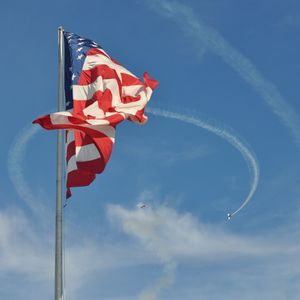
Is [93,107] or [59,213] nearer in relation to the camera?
[59,213]

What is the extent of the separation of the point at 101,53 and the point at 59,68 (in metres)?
4.93

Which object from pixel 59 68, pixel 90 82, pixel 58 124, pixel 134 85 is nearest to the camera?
pixel 58 124

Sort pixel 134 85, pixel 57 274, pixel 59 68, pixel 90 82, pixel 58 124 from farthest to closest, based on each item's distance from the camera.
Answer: pixel 134 85
pixel 90 82
pixel 59 68
pixel 58 124
pixel 57 274

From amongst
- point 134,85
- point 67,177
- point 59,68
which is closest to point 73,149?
point 67,177

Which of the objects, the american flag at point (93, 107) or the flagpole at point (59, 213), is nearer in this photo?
the flagpole at point (59, 213)

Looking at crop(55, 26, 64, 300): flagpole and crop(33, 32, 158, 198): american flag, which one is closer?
crop(55, 26, 64, 300): flagpole

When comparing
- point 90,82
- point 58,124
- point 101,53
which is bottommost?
point 58,124

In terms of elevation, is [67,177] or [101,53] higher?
[101,53]

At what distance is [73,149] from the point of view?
110ft

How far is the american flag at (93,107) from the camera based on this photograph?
32.8m

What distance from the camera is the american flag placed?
1292 inches

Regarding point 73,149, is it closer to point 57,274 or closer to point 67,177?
point 67,177

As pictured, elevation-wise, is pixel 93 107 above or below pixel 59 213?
above

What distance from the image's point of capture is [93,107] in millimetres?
35375
